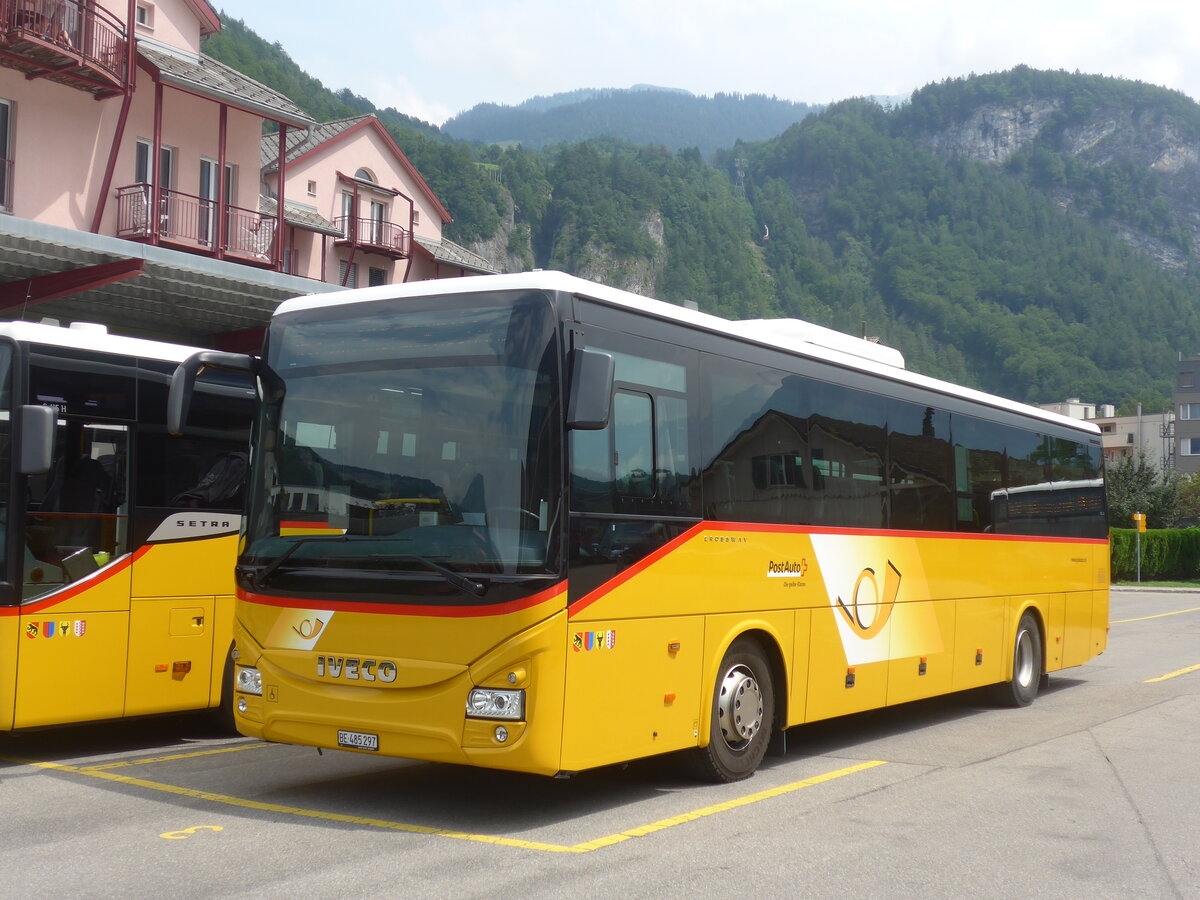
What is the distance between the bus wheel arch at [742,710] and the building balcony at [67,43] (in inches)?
807

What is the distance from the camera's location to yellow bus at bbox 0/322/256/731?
8773 millimetres

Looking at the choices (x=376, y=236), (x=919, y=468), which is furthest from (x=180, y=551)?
(x=376, y=236)

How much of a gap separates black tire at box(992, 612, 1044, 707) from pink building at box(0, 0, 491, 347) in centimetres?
995

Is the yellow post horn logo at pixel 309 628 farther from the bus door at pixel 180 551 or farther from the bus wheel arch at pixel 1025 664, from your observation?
the bus wheel arch at pixel 1025 664

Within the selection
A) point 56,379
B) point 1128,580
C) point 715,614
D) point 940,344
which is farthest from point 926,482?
point 940,344

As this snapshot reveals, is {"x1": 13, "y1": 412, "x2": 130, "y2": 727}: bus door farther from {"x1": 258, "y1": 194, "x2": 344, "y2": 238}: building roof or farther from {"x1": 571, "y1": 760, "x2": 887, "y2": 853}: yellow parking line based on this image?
{"x1": 258, "y1": 194, "x2": 344, "y2": 238}: building roof

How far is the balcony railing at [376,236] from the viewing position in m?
46.7

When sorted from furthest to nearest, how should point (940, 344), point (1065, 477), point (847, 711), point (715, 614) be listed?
point (940, 344), point (1065, 477), point (847, 711), point (715, 614)

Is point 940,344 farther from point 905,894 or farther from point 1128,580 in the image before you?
point 905,894

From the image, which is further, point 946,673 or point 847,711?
point 946,673

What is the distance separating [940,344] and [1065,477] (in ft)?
481

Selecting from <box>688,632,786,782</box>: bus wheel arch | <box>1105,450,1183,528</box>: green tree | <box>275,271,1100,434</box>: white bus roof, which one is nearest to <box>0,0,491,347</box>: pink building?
<box>275,271,1100,434</box>: white bus roof

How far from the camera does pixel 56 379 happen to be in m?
9.14

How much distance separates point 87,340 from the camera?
9.51 m
